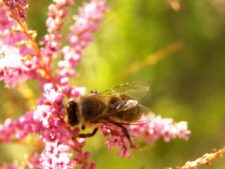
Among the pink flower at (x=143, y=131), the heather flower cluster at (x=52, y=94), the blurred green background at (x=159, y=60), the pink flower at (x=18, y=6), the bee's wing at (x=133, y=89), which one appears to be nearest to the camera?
the pink flower at (x=18, y=6)

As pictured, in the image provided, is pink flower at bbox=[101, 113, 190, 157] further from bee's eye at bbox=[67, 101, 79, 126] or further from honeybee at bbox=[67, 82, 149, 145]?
bee's eye at bbox=[67, 101, 79, 126]

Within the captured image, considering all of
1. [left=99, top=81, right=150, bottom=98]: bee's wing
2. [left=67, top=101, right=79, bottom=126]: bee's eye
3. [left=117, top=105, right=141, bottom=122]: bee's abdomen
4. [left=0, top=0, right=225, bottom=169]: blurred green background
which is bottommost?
[left=67, top=101, right=79, bottom=126]: bee's eye

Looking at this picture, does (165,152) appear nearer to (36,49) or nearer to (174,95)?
(174,95)

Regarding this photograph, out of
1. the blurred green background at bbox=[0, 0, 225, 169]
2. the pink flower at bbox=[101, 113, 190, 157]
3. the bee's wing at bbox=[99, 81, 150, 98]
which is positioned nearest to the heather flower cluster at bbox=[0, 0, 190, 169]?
the pink flower at bbox=[101, 113, 190, 157]

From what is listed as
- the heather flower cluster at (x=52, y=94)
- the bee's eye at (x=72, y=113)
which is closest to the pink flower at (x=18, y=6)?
the heather flower cluster at (x=52, y=94)

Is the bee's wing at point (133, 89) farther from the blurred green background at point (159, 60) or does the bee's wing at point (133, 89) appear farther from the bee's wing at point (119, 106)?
the blurred green background at point (159, 60)

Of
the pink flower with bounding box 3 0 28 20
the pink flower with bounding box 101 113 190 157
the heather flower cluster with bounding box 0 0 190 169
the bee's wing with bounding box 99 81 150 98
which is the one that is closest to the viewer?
the pink flower with bounding box 3 0 28 20
